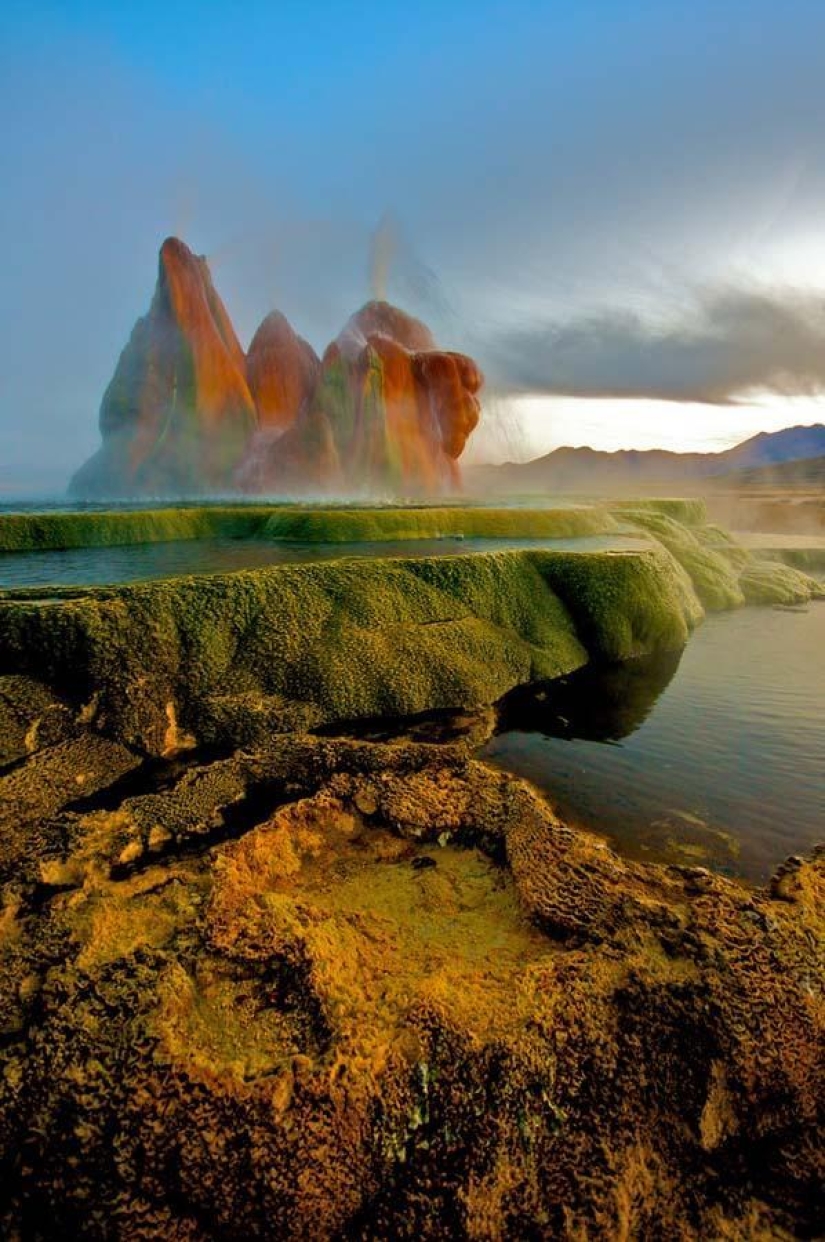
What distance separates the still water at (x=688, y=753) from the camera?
7.09 m

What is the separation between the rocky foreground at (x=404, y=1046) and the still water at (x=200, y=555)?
8.85 meters

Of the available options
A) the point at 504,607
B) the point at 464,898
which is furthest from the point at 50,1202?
the point at 504,607

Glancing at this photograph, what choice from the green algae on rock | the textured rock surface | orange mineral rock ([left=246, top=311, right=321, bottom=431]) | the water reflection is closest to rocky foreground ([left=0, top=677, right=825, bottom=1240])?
the green algae on rock

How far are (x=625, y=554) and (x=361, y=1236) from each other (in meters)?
14.6

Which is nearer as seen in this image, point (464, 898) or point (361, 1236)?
point (361, 1236)

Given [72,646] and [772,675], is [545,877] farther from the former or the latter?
[772,675]

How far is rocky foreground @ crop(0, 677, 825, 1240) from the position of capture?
3.42 m

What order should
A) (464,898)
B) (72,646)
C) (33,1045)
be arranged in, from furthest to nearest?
(72,646), (464,898), (33,1045)

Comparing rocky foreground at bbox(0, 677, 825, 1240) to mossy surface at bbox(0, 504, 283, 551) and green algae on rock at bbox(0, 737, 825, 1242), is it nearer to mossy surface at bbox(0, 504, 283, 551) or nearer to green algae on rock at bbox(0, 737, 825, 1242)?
green algae on rock at bbox(0, 737, 825, 1242)

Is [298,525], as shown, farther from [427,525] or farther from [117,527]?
[117,527]

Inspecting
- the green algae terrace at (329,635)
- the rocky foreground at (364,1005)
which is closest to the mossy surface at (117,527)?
the green algae terrace at (329,635)

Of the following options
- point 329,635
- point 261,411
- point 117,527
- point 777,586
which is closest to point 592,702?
point 329,635

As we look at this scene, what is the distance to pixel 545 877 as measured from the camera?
562 cm

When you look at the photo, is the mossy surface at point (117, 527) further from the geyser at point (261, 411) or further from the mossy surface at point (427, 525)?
the geyser at point (261, 411)
